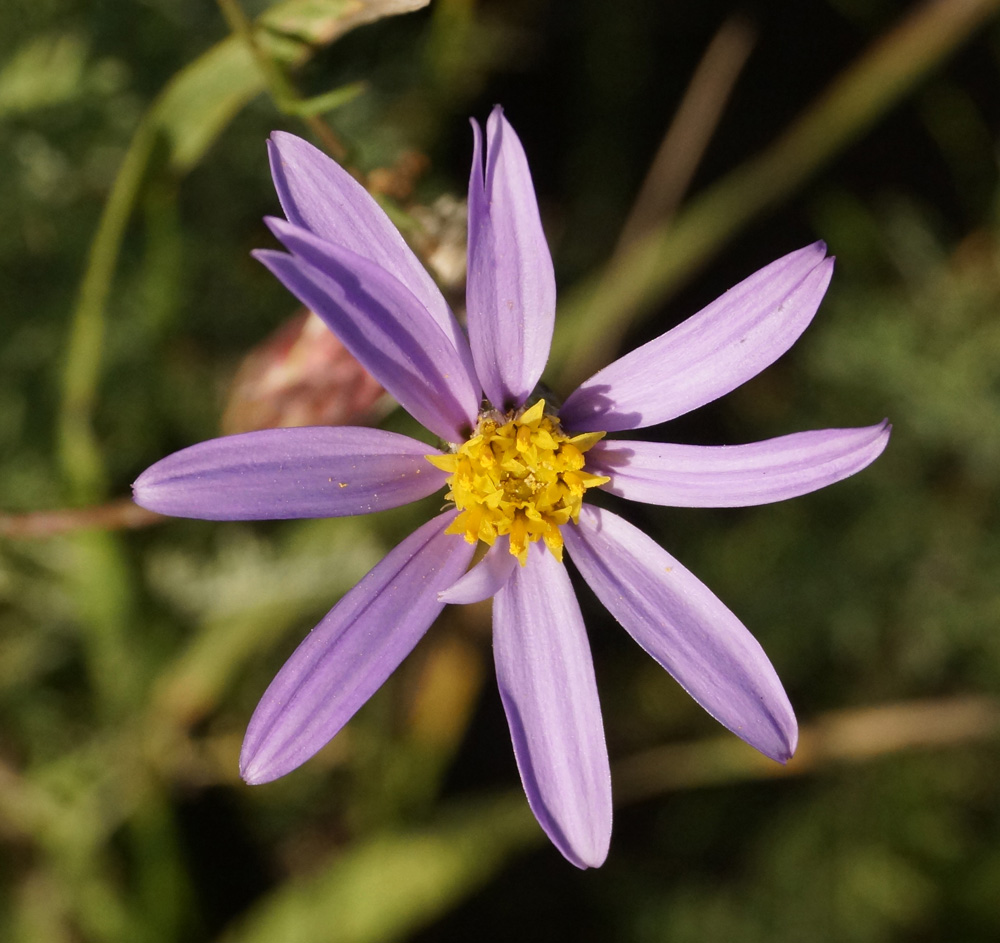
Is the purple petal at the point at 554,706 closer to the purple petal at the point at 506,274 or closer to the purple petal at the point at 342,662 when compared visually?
the purple petal at the point at 342,662

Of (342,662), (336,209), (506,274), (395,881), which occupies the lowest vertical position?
(395,881)

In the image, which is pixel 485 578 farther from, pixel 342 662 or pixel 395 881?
pixel 395 881

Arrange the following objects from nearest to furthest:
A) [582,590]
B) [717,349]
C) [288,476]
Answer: [288,476]
[717,349]
[582,590]

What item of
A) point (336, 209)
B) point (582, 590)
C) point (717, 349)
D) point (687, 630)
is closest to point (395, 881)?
point (582, 590)

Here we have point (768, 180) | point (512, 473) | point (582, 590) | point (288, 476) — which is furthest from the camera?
point (582, 590)

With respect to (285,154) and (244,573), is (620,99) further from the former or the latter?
(285,154)

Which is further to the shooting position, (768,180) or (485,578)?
(768,180)

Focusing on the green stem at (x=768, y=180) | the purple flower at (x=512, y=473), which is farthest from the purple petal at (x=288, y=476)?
the green stem at (x=768, y=180)
